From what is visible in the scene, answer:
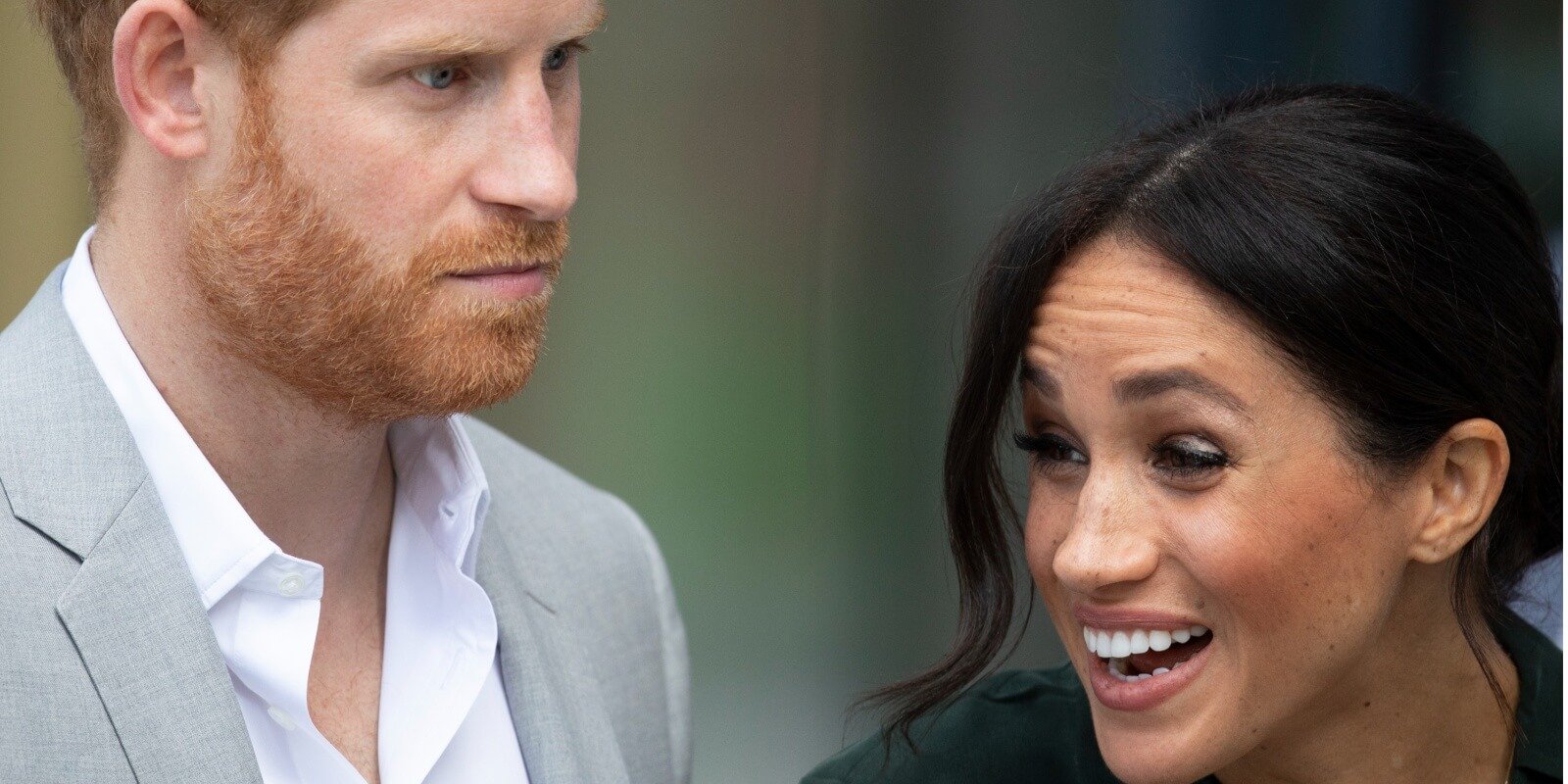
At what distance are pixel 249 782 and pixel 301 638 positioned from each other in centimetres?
22

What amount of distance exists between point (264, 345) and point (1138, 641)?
1.15 metres

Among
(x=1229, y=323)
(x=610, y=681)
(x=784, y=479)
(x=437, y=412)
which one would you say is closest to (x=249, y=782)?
(x=437, y=412)

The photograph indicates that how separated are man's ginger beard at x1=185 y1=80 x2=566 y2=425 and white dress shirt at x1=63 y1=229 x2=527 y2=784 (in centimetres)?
15

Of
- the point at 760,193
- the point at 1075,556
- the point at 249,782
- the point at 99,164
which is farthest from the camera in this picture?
the point at 760,193

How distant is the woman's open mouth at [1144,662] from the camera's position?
211cm

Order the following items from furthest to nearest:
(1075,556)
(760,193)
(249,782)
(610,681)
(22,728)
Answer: (760,193), (610,681), (1075,556), (249,782), (22,728)

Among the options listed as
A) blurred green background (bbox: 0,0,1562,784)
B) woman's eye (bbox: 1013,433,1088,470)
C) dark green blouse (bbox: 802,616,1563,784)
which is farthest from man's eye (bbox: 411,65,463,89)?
blurred green background (bbox: 0,0,1562,784)

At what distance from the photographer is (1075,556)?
6.81 ft

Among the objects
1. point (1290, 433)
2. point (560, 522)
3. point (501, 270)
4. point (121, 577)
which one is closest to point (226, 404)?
point (121, 577)

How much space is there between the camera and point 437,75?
→ 206cm

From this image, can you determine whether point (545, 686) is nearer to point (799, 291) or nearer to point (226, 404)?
point (226, 404)

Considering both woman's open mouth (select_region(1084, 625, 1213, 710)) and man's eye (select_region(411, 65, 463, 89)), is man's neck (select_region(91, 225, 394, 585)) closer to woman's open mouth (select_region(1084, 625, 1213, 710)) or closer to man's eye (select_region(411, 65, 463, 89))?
man's eye (select_region(411, 65, 463, 89))

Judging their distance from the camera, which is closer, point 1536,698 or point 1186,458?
point 1186,458

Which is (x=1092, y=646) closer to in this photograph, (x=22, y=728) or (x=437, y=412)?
(x=437, y=412)
